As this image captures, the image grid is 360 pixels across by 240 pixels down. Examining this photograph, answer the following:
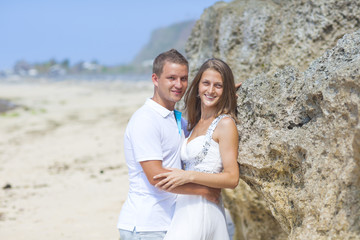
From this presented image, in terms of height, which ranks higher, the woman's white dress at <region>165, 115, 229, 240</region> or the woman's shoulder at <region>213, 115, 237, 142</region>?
the woman's shoulder at <region>213, 115, 237, 142</region>

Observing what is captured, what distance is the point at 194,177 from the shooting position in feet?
10.3

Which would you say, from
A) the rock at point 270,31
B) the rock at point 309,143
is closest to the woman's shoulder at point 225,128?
the rock at point 309,143

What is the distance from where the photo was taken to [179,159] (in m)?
3.50

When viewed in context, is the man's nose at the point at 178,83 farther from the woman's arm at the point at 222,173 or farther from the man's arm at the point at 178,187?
the man's arm at the point at 178,187

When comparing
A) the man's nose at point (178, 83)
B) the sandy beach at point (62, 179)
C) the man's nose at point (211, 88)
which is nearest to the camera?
the man's nose at point (211, 88)

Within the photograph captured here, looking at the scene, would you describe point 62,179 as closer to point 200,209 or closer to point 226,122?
point 200,209

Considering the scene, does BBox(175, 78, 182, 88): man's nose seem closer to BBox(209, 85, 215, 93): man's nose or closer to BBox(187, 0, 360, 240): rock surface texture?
BBox(209, 85, 215, 93): man's nose

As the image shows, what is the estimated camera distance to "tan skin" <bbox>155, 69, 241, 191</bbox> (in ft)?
10.3

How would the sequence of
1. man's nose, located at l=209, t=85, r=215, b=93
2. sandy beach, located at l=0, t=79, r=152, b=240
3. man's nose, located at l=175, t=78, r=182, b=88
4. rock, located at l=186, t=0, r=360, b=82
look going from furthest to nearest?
sandy beach, located at l=0, t=79, r=152, b=240 < rock, located at l=186, t=0, r=360, b=82 < man's nose, located at l=175, t=78, r=182, b=88 < man's nose, located at l=209, t=85, r=215, b=93

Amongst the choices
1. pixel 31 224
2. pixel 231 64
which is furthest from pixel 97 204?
pixel 231 64

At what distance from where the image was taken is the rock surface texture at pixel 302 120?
2455 mm

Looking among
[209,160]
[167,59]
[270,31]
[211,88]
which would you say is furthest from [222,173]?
[270,31]

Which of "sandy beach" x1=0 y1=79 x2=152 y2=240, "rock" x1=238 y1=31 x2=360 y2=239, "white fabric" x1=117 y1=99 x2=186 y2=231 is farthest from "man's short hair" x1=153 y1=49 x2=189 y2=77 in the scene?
"sandy beach" x1=0 y1=79 x2=152 y2=240

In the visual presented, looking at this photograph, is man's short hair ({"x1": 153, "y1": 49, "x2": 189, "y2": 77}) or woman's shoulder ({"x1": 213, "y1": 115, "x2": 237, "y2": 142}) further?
man's short hair ({"x1": 153, "y1": 49, "x2": 189, "y2": 77})
